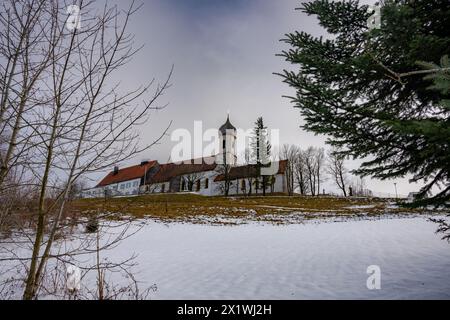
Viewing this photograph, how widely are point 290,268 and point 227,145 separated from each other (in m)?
48.9

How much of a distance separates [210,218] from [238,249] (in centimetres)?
1134

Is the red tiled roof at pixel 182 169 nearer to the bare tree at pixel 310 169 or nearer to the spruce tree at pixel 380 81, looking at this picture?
the bare tree at pixel 310 169

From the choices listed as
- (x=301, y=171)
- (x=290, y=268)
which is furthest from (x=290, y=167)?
(x=290, y=268)

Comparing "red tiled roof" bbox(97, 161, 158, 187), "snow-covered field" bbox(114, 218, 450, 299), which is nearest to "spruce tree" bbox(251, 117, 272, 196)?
"red tiled roof" bbox(97, 161, 158, 187)

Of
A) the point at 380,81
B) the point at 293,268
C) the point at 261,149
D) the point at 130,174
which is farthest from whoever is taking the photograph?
the point at 130,174

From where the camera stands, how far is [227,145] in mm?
55531

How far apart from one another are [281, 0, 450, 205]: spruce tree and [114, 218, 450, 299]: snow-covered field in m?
1.98

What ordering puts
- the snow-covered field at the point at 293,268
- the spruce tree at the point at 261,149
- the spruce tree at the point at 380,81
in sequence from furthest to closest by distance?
the spruce tree at the point at 261,149
the snow-covered field at the point at 293,268
the spruce tree at the point at 380,81

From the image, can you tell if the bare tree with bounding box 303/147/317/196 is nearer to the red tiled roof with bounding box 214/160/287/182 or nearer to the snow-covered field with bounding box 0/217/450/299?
the red tiled roof with bounding box 214/160/287/182

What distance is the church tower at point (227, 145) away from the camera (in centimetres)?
5516


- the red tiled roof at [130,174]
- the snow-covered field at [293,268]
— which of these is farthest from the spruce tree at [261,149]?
the snow-covered field at [293,268]

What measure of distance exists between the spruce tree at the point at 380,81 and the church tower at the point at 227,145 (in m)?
49.2

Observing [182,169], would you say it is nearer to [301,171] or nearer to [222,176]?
[222,176]
